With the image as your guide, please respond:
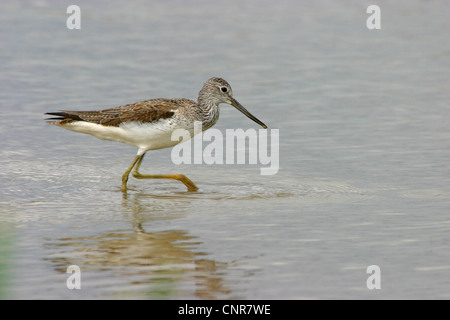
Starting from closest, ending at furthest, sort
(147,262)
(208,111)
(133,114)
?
(147,262) < (133,114) < (208,111)

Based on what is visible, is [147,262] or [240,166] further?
[240,166]

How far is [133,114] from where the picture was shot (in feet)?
35.9

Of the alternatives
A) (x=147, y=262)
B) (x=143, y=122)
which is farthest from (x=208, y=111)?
(x=147, y=262)

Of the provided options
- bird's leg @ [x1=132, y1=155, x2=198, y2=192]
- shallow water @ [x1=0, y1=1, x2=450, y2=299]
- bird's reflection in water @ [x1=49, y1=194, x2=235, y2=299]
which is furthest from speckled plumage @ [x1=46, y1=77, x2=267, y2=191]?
bird's reflection in water @ [x1=49, y1=194, x2=235, y2=299]

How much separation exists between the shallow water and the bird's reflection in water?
27 mm

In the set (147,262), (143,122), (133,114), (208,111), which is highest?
(208,111)

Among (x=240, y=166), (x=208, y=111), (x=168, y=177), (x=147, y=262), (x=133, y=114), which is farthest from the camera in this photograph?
(x=240, y=166)

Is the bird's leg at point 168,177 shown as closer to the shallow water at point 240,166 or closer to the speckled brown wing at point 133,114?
the shallow water at point 240,166

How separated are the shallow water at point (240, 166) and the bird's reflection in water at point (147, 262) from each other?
1.1 inches

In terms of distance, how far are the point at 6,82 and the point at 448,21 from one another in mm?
11321

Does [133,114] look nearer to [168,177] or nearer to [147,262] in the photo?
[168,177]

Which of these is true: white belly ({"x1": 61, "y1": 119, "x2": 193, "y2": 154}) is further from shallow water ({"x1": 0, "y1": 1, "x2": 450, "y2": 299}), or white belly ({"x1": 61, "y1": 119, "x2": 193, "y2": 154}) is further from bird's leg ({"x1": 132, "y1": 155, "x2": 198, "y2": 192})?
shallow water ({"x1": 0, "y1": 1, "x2": 450, "y2": 299})

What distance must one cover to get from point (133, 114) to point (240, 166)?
1807 mm

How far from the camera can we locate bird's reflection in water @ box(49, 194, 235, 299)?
23.0ft
